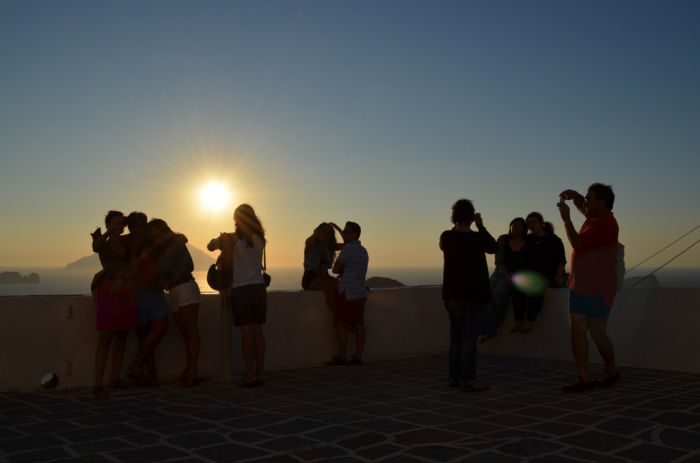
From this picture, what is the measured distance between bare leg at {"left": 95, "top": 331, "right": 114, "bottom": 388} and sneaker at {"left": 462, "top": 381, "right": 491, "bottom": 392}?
325cm

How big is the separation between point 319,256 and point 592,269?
348cm

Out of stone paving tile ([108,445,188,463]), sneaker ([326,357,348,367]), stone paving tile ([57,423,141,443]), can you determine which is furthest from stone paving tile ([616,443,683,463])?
sneaker ([326,357,348,367])

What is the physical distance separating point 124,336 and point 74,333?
1.87 feet

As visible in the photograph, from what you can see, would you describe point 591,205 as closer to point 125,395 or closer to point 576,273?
point 576,273

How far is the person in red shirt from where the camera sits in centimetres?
592

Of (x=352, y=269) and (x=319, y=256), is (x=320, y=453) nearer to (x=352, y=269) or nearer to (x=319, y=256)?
(x=352, y=269)

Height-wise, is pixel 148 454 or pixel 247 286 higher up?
pixel 247 286

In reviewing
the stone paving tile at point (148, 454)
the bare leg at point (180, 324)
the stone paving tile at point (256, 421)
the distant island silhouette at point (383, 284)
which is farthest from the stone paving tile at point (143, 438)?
the distant island silhouette at point (383, 284)

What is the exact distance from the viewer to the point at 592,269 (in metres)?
5.96

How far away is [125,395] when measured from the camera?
20.0 feet

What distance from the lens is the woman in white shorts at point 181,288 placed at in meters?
6.70

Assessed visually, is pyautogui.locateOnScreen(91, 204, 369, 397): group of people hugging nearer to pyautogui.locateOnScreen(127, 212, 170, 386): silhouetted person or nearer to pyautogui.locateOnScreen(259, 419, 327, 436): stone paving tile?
pyautogui.locateOnScreen(127, 212, 170, 386): silhouetted person

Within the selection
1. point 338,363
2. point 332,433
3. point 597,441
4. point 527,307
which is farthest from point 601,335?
point 338,363

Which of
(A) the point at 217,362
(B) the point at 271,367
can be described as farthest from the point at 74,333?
(B) the point at 271,367
